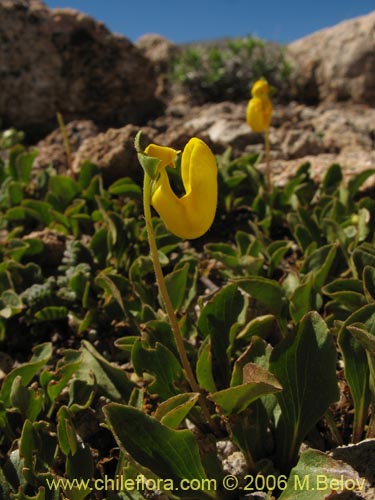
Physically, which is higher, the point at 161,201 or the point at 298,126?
the point at 298,126

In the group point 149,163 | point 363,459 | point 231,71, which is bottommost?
point 363,459

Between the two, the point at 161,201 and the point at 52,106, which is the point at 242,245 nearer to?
the point at 161,201

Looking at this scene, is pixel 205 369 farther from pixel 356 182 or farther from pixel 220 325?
pixel 356 182

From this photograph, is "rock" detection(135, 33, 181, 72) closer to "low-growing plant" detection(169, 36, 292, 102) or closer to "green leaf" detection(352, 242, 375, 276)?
"low-growing plant" detection(169, 36, 292, 102)

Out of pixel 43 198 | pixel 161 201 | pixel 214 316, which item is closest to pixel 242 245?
pixel 214 316

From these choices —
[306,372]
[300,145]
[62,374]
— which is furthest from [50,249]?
[300,145]
